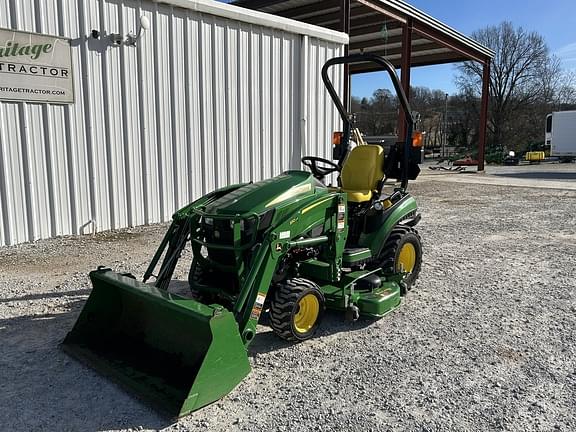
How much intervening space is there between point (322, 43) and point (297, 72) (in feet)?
3.32

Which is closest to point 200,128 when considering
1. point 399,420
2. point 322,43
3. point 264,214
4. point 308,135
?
point 308,135

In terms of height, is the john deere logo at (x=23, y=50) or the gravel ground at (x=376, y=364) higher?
the john deere logo at (x=23, y=50)

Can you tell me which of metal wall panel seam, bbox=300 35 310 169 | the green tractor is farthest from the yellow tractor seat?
metal wall panel seam, bbox=300 35 310 169

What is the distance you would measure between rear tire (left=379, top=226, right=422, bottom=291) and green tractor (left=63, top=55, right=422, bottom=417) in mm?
12

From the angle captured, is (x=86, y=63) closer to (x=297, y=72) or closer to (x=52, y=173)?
(x=52, y=173)

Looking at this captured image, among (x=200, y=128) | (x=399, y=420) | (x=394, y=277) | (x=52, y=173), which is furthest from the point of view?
(x=200, y=128)

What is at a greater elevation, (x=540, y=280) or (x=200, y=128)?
(x=200, y=128)

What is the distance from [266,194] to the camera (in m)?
3.37

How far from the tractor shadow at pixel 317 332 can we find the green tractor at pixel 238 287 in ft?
0.47

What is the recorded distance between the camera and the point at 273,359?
10.5 feet

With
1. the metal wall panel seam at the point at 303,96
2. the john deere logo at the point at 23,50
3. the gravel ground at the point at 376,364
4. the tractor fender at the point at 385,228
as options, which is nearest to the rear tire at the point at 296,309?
the gravel ground at the point at 376,364

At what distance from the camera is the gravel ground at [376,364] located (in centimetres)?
254

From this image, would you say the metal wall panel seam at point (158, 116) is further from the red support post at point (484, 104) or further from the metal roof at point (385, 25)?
the red support post at point (484, 104)

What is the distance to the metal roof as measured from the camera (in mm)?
12766
